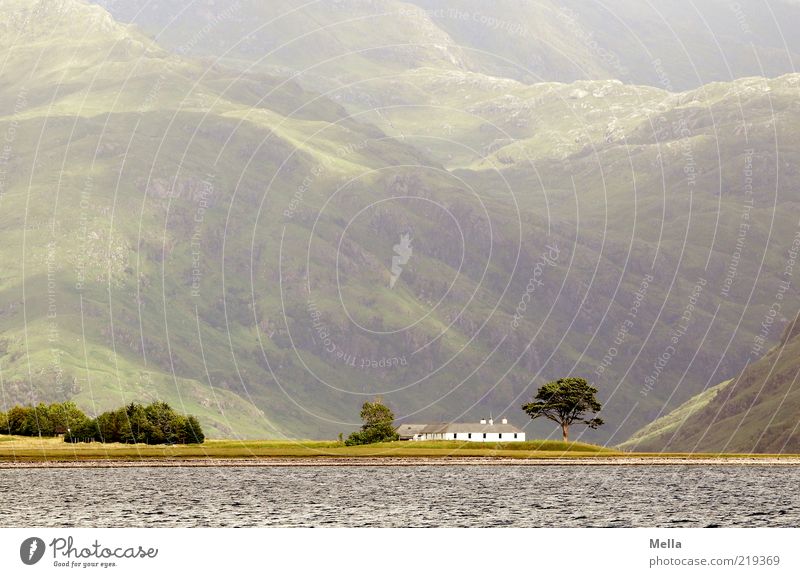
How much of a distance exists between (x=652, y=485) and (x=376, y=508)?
6574 cm

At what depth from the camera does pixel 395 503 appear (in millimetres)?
147625

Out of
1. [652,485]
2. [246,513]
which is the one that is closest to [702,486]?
[652,485]

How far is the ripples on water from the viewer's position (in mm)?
122875

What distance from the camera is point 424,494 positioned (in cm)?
16425

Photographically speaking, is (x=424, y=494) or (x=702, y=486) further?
(x=702, y=486)

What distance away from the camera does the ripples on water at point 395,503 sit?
12288cm
